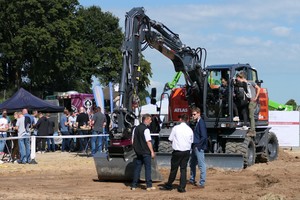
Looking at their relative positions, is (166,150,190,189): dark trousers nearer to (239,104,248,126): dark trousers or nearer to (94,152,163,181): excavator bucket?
(94,152,163,181): excavator bucket

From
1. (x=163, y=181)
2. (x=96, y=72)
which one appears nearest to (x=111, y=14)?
(x=96, y=72)

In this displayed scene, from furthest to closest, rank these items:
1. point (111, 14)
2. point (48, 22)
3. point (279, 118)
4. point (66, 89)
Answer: point (111, 14)
point (66, 89)
point (48, 22)
point (279, 118)

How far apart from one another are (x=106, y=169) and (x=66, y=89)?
4561 centimetres

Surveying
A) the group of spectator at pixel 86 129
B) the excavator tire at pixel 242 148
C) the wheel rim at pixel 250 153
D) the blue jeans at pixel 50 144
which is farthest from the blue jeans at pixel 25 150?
the wheel rim at pixel 250 153

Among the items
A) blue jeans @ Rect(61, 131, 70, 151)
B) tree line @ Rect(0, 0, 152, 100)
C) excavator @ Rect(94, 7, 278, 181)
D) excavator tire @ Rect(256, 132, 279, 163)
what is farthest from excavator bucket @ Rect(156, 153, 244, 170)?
tree line @ Rect(0, 0, 152, 100)

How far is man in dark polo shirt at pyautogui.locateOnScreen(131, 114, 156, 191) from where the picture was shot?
13.6 meters

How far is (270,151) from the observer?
2170 centimetres

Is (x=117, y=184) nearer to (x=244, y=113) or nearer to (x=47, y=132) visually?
(x=244, y=113)

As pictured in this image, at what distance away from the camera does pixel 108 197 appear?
12547mm

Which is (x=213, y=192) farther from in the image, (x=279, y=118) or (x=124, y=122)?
(x=279, y=118)

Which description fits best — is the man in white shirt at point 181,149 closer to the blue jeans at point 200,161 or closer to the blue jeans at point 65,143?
the blue jeans at point 200,161

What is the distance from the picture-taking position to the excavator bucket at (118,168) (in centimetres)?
1457

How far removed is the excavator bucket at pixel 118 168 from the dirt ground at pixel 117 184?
194mm

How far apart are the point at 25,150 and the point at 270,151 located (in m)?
8.80
